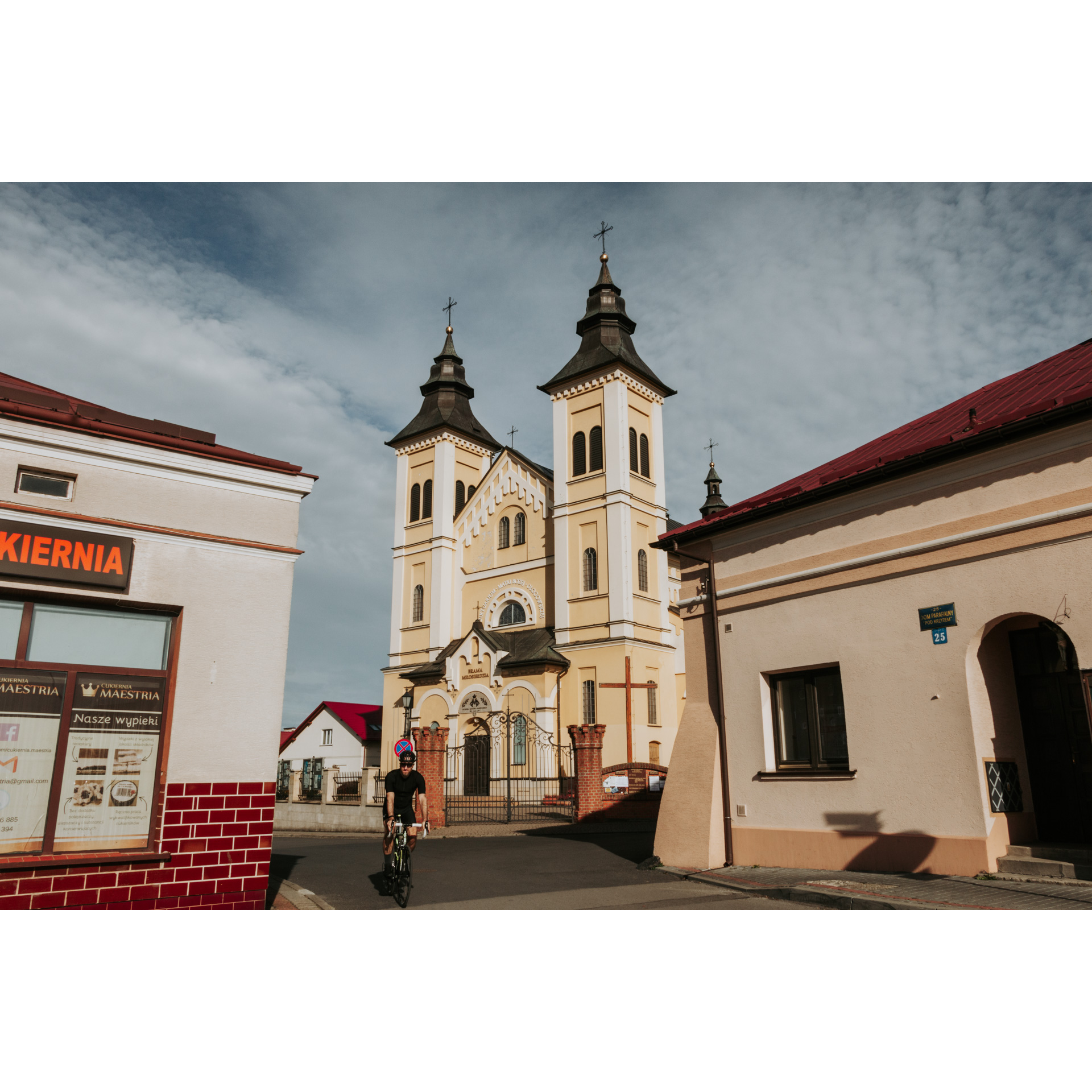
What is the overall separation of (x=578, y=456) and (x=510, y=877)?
26658 millimetres

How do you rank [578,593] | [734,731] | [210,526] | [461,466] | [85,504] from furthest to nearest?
[461,466] → [578,593] → [734,731] → [210,526] → [85,504]

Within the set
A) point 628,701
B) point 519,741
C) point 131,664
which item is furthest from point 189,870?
point 519,741

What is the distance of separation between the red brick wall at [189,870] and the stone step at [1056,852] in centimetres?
755

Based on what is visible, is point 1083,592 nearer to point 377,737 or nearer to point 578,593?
point 578,593

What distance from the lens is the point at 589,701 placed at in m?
33.6

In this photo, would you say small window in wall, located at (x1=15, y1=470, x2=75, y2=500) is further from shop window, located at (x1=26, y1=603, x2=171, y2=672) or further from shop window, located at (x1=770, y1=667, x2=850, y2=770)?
shop window, located at (x1=770, y1=667, x2=850, y2=770)

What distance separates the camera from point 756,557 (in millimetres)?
11977

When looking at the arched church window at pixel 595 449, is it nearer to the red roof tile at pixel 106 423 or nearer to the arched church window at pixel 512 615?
the arched church window at pixel 512 615

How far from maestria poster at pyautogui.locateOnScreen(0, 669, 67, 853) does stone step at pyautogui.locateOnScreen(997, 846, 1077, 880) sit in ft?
30.0

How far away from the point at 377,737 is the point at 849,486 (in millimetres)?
43913

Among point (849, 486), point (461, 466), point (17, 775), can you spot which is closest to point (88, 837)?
point (17, 775)

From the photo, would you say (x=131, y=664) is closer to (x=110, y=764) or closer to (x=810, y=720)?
(x=110, y=764)

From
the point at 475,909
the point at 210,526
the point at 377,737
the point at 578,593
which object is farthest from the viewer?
the point at 377,737

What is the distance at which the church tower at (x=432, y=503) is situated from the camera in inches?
1583
